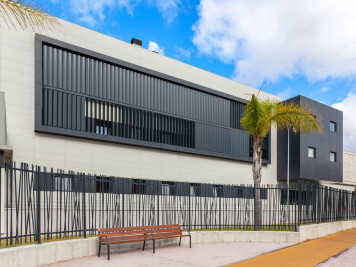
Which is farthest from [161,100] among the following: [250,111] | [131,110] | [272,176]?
[272,176]

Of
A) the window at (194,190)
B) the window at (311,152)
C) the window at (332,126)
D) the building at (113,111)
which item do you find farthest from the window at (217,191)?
the window at (332,126)

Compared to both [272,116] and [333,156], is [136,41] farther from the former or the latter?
[333,156]

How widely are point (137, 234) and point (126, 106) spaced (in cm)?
1230

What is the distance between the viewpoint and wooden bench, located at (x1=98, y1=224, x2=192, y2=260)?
9.58 m

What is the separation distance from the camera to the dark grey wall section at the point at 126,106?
18.9 m

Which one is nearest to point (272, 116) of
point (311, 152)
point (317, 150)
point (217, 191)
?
point (217, 191)

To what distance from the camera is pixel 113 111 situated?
837 inches

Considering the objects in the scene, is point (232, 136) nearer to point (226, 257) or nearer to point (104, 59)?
point (104, 59)

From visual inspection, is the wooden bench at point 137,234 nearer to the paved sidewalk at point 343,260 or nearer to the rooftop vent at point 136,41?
the paved sidewalk at point 343,260

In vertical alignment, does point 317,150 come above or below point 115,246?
above

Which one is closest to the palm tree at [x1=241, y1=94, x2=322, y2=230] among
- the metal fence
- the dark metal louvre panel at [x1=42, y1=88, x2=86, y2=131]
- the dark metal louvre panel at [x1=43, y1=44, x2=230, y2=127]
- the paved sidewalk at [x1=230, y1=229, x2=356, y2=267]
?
the metal fence

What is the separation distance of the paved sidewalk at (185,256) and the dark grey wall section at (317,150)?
2175cm

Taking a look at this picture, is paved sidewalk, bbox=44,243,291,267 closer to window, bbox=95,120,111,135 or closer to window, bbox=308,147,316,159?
window, bbox=95,120,111,135

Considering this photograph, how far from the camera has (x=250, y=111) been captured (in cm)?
1575
